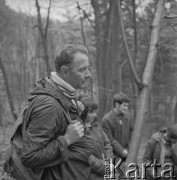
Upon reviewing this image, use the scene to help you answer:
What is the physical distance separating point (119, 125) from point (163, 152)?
1243 mm

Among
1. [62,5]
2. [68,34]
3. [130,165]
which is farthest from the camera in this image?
[68,34]

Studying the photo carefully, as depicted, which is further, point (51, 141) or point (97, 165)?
point (97, 165)

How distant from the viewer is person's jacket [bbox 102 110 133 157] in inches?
237

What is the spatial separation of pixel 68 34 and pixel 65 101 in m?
16.4

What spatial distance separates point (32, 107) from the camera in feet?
7.29

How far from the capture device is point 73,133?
2.25 meters

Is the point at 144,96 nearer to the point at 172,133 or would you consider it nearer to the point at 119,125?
the point at 172,133

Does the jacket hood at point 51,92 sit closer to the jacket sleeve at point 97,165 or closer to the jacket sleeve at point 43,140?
the jacket sleeve at point 43,140

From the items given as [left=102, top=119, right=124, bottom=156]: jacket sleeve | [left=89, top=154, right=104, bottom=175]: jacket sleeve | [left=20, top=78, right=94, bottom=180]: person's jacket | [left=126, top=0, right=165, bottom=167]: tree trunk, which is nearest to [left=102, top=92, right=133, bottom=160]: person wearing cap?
[left=102, top=119, right=124, bottom=156]: jacket sleeve

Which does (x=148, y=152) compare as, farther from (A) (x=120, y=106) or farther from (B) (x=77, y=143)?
(B) (x=77, y=143)

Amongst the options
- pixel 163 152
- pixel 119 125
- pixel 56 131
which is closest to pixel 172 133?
pixel 163 152

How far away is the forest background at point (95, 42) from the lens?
1013 cm

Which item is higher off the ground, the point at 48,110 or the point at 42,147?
the point at 48,110

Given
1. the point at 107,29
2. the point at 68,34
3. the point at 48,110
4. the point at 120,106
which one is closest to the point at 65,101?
the point at 48,110
